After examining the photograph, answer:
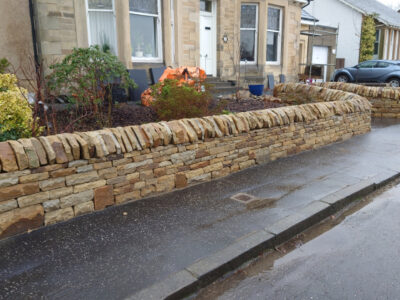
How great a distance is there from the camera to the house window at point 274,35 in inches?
562

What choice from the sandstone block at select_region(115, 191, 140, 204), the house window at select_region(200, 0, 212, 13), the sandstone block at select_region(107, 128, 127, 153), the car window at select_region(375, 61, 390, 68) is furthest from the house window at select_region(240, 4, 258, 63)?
the sandstone block at select_region(115, 191, 140, 204)

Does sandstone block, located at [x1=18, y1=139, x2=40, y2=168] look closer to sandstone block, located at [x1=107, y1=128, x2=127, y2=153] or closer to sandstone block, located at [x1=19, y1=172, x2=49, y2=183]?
sandstone block, located at [x1=19, y1=172, x2=49, y2=183]

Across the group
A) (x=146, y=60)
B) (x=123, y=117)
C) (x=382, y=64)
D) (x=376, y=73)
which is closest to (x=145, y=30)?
(x=146, y=60)

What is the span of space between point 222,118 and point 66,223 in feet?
8.99

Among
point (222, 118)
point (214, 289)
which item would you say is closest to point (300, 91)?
point (222, 118)

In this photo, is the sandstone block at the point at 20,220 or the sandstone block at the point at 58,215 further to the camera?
the sandstone block at the point at 58,215

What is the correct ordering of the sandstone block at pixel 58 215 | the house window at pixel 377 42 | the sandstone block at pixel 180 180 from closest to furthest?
the sandstone block at pixel 58 215 → the sandstone block at pixel 180 180 → the house window at pixel 377 42

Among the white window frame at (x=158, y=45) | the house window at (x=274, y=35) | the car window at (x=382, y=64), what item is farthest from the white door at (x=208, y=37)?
the car window at (x=382, y=64)

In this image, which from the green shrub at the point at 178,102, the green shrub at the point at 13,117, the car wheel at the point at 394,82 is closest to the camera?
the green shrub at the point at 13,117

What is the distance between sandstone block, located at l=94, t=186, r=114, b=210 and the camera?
3961 millimetres

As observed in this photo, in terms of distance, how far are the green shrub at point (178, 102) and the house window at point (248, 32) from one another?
8.09 metres

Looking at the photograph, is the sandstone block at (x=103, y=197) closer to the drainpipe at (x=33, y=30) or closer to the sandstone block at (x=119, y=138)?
the sandstone block at (x=119, y=138)

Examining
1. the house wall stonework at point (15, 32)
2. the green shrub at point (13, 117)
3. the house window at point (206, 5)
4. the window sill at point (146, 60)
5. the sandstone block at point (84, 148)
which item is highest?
the house window at point (206, 5)

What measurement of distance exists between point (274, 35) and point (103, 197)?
41.8ft
